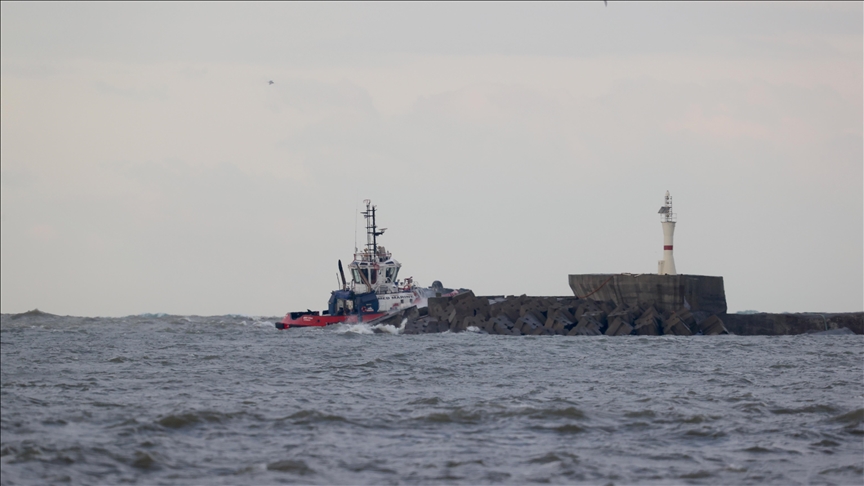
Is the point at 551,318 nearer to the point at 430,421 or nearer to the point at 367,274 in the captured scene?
the point at 367,274

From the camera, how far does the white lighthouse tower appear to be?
39250mm

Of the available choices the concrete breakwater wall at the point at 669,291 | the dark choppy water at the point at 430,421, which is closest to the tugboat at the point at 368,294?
the concrete breakwater wall at the point at 669,291

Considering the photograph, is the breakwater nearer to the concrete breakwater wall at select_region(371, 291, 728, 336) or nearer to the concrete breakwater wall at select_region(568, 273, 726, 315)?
the concrete breakwater wall at select_region(371, 291, 728, 336)

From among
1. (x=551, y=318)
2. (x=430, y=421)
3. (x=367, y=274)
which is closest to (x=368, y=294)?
(x=367, y=274)

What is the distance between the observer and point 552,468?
8.98 m

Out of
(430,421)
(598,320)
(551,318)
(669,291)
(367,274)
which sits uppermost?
(367,274)

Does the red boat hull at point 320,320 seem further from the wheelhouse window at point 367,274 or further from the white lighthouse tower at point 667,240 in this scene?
the white lighthouse tower at point 667,240

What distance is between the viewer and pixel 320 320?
43.7m

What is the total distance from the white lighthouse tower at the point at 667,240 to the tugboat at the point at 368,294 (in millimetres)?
12851

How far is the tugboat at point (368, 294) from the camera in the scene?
43.6m

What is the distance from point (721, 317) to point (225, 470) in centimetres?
3150

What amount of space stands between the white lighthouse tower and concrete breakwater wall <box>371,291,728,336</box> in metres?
3.50

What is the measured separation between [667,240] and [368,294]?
1476 centimetres

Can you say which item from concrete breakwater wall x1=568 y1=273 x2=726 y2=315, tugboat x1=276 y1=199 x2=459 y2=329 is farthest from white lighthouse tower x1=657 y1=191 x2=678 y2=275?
tugboat x1=276 y1=199 x2=459 y2=329
